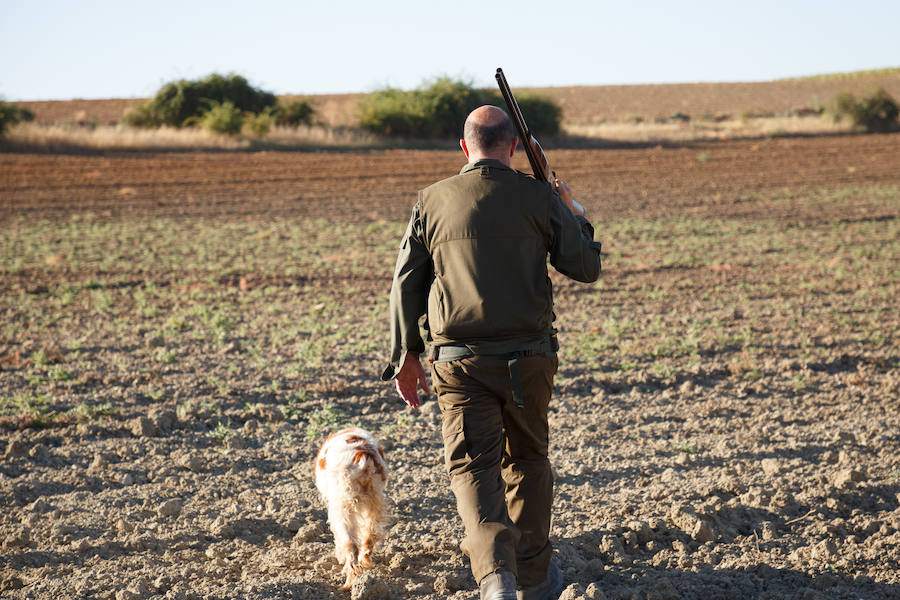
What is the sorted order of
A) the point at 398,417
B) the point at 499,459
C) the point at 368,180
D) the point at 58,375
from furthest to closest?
1. the point at 368,180
2. the point at 58,375
3. the point at 398,417
4. the point at 499,459

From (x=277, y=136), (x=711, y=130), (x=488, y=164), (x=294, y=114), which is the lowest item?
(x=488, y=164)

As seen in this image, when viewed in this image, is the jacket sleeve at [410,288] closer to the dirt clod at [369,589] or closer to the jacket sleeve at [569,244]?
the jacket sleeve at [569,244]

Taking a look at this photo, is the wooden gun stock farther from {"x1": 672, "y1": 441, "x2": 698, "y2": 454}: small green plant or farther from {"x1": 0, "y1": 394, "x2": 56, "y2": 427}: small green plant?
{"x1": 0, "y1": 394, "x2": 56, "y2": 427}: small green plant

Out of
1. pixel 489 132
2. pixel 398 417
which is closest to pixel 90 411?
pixel 398 417

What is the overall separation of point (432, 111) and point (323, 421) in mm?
33490

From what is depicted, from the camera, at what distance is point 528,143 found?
12.6 feet

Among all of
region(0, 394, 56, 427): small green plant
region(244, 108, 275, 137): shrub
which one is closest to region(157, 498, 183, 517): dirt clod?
region(0, 394, 56, 427): small green plant

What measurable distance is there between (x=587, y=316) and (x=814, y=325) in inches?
103

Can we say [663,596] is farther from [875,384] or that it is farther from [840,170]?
[840,170]

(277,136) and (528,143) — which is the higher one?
(277,136)

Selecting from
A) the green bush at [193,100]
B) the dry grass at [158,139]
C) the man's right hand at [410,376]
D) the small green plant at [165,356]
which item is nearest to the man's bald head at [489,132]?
the man's right hand at [410,376]

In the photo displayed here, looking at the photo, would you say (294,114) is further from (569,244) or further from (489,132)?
(569,244)

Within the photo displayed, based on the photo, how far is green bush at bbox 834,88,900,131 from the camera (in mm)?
41625

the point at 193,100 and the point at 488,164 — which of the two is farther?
the point at 193,100
